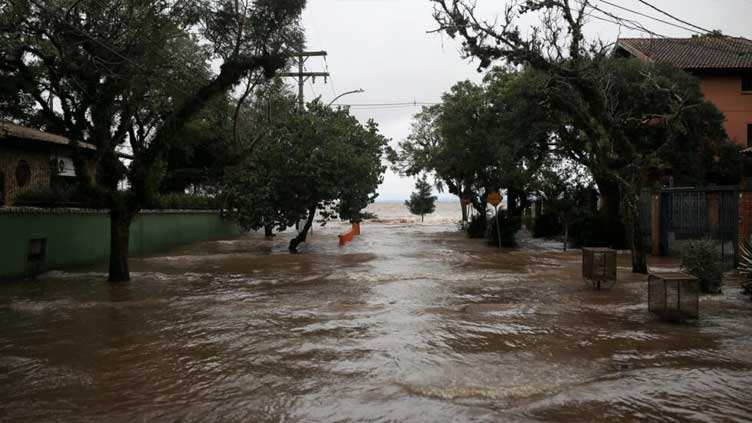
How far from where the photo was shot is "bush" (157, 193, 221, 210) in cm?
2655

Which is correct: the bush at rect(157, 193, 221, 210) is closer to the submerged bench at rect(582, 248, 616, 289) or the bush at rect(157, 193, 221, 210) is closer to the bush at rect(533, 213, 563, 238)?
the submerged bench at rect(582, 248, 616, 289)

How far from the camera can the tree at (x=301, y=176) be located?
22156 millimetres

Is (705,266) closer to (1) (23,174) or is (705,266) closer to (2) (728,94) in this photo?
(1) (23,174)

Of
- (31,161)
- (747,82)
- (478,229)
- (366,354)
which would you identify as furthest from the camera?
(478,229)

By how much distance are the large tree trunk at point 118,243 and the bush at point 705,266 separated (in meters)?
12.7

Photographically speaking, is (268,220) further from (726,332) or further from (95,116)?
(726,332)

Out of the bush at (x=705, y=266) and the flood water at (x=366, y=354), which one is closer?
the flood water at (x=366, y=354)

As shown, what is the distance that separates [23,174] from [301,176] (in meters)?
10.0

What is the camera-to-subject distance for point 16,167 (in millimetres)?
20594

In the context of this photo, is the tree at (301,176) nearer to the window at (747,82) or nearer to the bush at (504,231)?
the bush at (504,231)

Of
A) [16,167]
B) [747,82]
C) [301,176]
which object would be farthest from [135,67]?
[747,82]

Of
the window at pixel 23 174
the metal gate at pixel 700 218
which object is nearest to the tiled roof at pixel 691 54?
the metal gate at pixel 700 218

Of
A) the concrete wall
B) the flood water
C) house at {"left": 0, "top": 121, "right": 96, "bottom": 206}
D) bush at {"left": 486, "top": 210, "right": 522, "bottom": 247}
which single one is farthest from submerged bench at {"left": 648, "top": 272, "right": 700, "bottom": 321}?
the concrete wall

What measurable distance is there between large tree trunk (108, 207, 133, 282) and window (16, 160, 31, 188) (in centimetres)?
936
